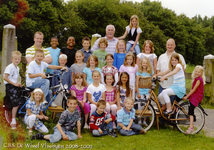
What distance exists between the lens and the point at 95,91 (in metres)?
5.04

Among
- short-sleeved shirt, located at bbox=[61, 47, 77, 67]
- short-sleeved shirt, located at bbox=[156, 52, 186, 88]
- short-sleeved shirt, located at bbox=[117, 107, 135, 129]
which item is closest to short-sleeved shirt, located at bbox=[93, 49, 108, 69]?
short-sleeved shirt, located at bbox=[61, 47, 77, 67]

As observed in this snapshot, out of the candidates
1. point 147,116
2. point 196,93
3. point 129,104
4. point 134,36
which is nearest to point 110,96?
point 129,104

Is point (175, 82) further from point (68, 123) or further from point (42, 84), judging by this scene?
point (42, 84)

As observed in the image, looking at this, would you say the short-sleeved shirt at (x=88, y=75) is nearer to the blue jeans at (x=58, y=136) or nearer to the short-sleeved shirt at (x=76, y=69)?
the short-sleeved shirt at (x=76, y=69)

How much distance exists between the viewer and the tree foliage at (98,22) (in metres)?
21.2

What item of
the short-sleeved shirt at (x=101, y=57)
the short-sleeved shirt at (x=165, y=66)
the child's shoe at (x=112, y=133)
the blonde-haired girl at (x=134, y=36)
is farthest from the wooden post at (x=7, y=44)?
the short-sleeved shirt at (x=165, y=66)

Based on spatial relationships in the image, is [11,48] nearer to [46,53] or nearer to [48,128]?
[46,53]

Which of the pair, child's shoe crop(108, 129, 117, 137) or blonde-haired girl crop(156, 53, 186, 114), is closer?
child's shoe crop(108, 129, 117, 137)

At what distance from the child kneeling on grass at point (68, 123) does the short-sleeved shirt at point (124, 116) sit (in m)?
0.85

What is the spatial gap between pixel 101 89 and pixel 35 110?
4.80 ft

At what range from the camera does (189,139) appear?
183 inches

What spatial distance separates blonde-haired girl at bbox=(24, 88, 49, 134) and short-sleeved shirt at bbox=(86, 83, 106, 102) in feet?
3.35

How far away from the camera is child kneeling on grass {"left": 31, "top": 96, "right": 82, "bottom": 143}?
4250 mm

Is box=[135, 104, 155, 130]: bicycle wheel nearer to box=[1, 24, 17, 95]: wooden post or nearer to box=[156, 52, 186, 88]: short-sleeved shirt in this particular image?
box=[156, 52, 186, 88]: short-sleeved shirt
